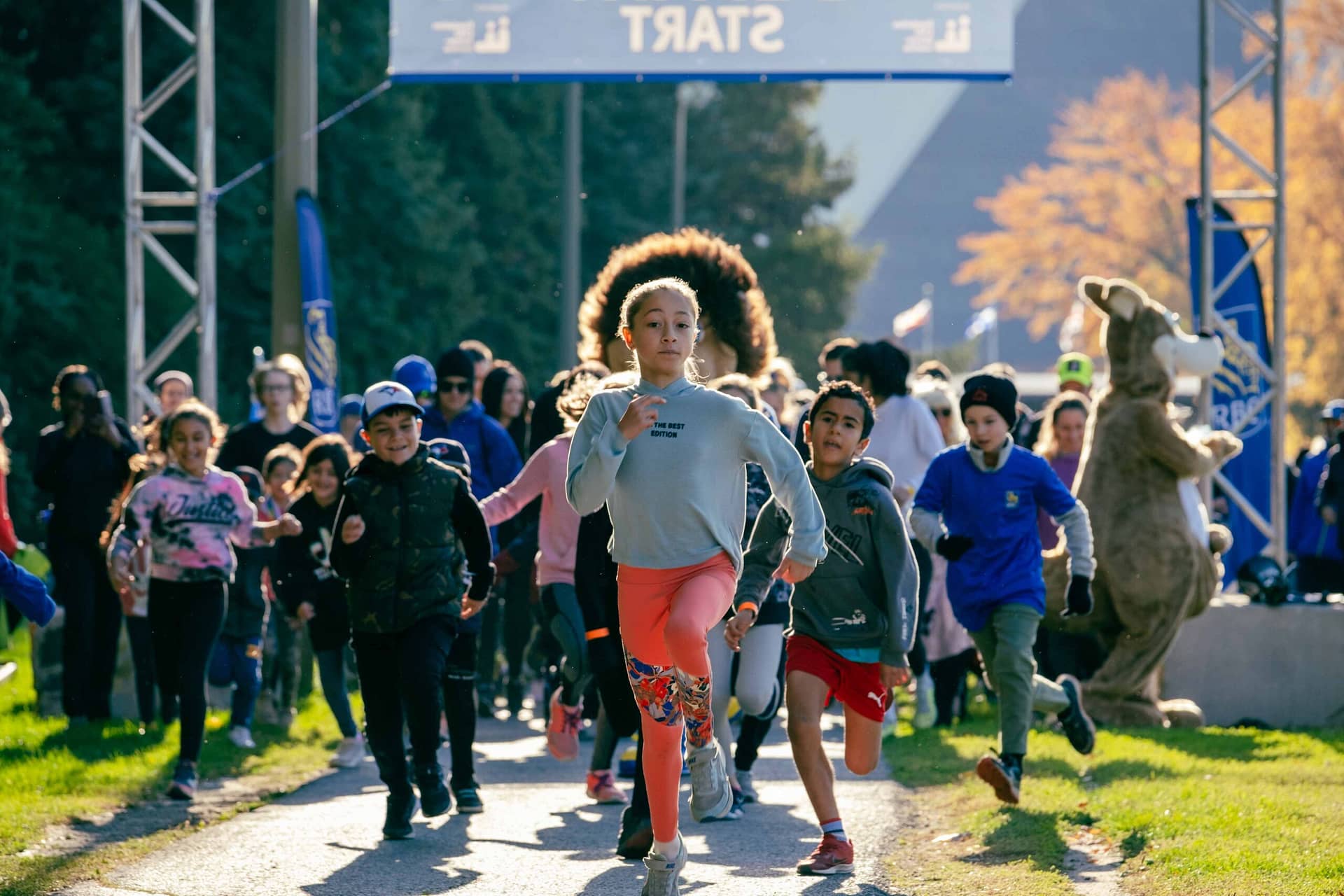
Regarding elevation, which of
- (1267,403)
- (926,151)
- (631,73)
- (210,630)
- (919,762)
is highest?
(926,151)

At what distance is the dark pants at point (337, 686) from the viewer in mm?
10031

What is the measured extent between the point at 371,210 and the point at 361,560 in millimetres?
22572

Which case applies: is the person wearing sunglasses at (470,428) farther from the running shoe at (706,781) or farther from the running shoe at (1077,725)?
the running shoe at (706,781)

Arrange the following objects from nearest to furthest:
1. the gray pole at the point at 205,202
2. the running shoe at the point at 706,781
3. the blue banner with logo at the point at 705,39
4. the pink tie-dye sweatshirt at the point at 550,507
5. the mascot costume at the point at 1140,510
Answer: the running shoe at the point at 706,781 → the pink tie-dye sweatshirt at the point at 550,507 → the mascot costume at the point at 1140,510 → the gray pole at the point at 205,202 → the blue banner with logo at the point at 705,39

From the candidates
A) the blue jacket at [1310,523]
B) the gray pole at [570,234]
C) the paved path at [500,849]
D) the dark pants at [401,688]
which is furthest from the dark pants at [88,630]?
the gray pole at [570,234]

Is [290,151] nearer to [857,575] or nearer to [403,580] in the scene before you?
[403,580]

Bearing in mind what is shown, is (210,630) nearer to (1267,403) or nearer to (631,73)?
(1267,403)

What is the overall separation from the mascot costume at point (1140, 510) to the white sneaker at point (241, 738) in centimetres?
421

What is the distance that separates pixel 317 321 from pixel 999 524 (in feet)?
24.7

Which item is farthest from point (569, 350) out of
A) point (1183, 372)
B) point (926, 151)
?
point (926, 151)

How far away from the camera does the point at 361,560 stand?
7.73 metres

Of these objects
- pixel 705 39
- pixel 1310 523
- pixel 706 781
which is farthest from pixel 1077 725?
pixel 705 39

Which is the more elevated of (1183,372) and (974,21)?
(974,21)

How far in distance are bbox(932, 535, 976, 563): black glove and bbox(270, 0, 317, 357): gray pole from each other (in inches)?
298
